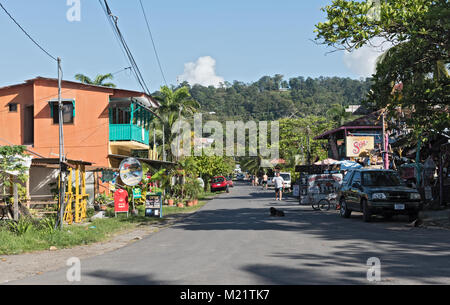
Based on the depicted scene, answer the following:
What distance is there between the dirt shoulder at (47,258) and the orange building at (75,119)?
1552 centimetres

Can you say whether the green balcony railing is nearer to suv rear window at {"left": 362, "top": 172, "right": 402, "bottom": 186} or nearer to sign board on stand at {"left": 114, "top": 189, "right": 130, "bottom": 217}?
sign board on stand at {"left": 114, "top": 189, "right": 130, "bottom": 217}

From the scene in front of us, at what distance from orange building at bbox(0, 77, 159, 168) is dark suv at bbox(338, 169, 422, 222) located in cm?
1586

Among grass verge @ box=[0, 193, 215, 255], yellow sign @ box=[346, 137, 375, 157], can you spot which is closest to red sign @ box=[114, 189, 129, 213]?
grass verge @ box=[0, 193, 215, 255]

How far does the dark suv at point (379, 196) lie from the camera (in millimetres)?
17141

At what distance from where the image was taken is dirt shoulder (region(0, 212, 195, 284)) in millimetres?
9481

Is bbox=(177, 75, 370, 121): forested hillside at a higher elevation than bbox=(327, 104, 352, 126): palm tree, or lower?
higher

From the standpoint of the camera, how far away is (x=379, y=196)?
17.2 metres

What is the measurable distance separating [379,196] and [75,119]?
66.7ft

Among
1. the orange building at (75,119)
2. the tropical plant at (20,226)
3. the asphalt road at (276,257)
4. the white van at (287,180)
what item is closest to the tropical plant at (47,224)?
the tropical plant at (20,226)

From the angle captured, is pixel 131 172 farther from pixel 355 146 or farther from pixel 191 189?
pixel 355 146

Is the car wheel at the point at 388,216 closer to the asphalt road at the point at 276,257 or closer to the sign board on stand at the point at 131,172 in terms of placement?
the asphalt road at the point at 276,257
